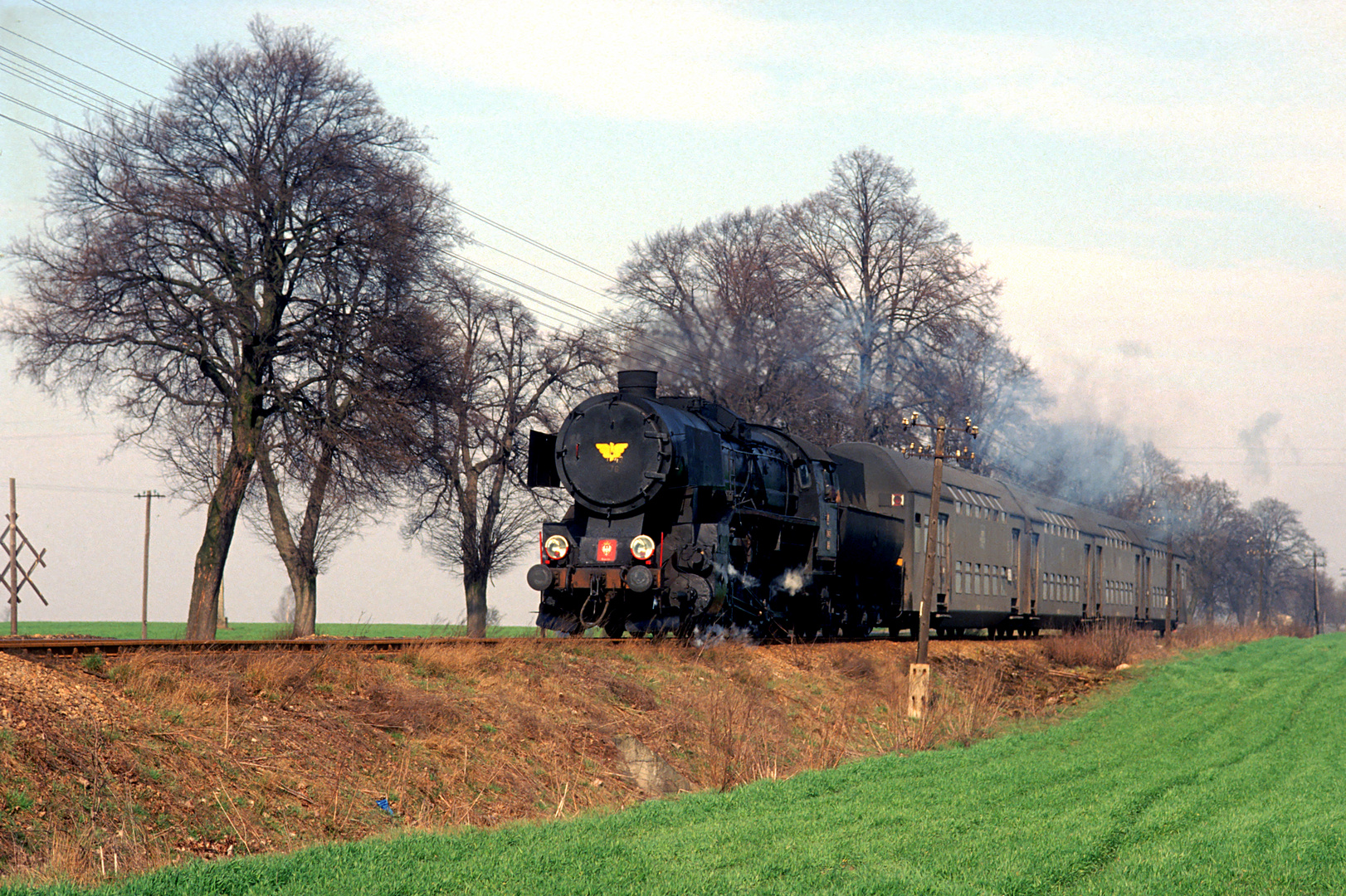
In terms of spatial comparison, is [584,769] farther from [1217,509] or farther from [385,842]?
[1217,509]

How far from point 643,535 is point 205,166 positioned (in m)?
13.2

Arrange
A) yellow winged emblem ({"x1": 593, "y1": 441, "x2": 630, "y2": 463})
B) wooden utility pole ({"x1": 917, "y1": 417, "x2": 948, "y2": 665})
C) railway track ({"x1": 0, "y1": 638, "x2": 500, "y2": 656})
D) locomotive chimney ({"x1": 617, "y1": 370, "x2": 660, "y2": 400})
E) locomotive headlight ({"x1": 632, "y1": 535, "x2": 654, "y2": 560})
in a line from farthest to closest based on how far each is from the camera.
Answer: wooden utility pole ({"x1": 917, "y1": 417, "x2": 948, "y2": 665}) → locomotive chimney ({"x1": 617, "y1": 370, "x2": 660, "y2": 400}) → yellow winged emblem ({"x1": 593, "y1": 441, "x2": 630, "y2": 463}) → locomotive headlight ({"x1": 632, "y1": 535, "x2": 654, "y2": 560}) → railway track ({"x1": 0, "y1": 638, "x2": 500, "y2": 656})

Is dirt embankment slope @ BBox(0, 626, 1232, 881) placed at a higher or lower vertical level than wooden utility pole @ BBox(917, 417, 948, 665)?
lower

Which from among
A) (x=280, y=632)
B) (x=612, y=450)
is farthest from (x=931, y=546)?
(x=280, y=632)

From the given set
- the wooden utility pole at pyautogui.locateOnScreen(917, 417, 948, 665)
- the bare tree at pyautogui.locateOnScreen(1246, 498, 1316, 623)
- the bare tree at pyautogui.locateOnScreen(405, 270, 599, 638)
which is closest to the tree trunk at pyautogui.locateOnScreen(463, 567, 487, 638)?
the bare tree at pyautogui.locateOnScreen(405, 270, 599, 638)

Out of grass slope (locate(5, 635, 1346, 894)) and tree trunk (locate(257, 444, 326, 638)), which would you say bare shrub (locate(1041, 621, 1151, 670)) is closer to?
grass slope (locate(5, 635, 1346, 894))

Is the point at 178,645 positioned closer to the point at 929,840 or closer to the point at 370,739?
the point at 370,739

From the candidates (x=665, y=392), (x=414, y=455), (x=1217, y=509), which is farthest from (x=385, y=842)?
(x=1217, y=509)

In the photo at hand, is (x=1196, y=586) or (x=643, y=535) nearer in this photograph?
(x=643, y=535)

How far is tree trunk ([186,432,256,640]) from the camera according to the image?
24906 mm

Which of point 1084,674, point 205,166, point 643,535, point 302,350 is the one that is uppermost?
point 205,166

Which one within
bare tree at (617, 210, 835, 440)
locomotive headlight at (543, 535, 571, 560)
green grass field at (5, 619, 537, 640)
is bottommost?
green grass field at (5, 619, 537, 640)

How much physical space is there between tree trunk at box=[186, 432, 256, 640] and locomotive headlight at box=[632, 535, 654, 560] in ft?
33.7

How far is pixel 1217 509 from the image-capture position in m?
96.9
